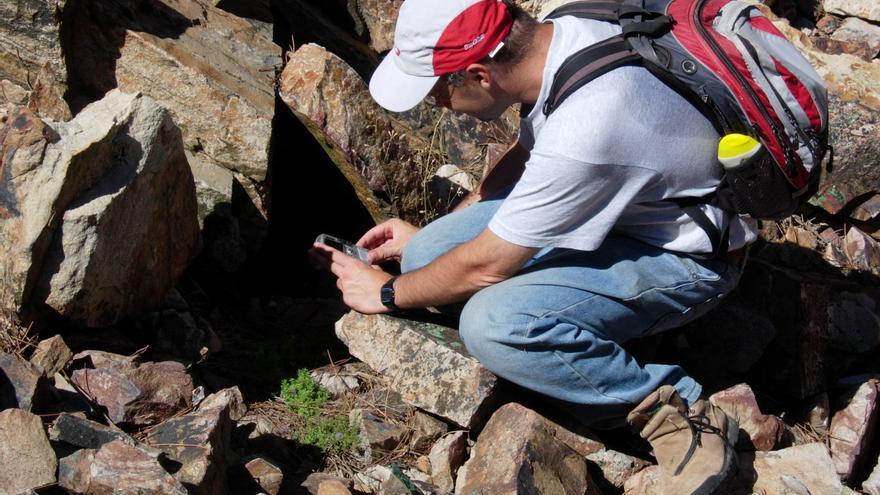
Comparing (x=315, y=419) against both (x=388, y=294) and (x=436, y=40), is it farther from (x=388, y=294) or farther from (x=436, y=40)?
(x=436, y=40)

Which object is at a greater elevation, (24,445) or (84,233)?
(84,233)

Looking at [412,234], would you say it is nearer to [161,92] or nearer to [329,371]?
[329,371]

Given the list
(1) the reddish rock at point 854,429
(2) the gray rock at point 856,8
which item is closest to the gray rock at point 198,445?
(1) the reddish rock at point 854,429

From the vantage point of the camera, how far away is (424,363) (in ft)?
12.2

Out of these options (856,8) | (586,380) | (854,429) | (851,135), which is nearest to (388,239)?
(586,380)

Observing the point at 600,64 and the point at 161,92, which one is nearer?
the point at 600,64

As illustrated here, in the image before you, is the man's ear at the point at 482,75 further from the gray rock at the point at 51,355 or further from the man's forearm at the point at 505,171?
the gray rock at the point at 51,355

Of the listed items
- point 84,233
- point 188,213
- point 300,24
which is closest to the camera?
point 84,233

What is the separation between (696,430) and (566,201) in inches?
42.8

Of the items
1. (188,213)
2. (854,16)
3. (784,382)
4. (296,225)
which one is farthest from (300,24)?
(854,16)

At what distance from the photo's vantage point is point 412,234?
13.8 feet

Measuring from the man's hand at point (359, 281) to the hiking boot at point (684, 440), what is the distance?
112 centimetres

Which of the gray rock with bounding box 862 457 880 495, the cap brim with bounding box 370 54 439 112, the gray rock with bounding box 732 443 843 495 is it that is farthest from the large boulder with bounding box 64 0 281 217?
the gray rock with bounding box 862 457 880 495

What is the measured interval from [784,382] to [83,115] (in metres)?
3.25
